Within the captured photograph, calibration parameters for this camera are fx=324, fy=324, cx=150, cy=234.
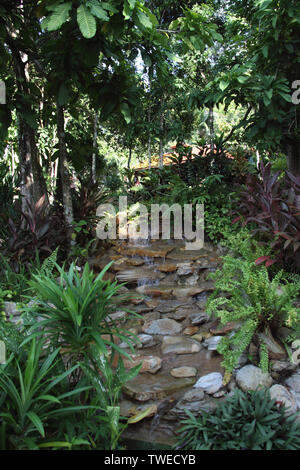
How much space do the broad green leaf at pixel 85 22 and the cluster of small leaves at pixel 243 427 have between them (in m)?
2.54

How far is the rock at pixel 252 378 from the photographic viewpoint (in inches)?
80.4

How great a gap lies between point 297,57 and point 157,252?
2.87m

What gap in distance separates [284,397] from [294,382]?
0.72 ft

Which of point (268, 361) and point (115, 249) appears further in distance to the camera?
point (115, 249)

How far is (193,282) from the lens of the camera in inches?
160

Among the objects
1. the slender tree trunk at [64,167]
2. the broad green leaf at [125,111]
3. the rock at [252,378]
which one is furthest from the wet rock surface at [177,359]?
the broad green leaf at [125,111]

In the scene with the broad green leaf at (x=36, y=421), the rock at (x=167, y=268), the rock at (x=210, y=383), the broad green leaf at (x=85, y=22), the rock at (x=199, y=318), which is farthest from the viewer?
the rock at (x=167, y=268)

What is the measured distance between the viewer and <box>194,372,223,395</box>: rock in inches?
83.3

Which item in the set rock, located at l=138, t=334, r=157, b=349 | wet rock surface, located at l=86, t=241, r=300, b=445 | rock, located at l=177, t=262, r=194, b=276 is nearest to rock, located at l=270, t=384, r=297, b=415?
wet rock surface, located at l=86, t=241, r=300, b=445

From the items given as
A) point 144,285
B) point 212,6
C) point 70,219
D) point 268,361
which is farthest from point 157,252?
point 212,6

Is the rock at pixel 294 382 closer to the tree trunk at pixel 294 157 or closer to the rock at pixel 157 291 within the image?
the rock at pixel 157 291

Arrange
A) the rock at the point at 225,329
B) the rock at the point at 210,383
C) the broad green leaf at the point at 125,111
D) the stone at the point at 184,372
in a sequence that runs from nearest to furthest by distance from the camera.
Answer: the rock at the point at 210,383
the stone at the point at 184,372
the rock at the point at 225,329
the broad green leaf at the point at 125,111

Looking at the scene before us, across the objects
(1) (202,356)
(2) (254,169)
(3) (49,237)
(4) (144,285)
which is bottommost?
(1) (202,356)

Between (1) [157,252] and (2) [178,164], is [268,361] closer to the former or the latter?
(1) [157,252]
